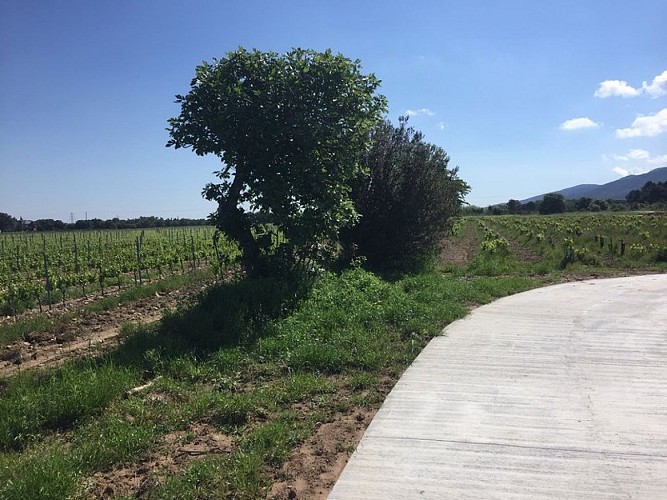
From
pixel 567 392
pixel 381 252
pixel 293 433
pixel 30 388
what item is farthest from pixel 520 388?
pixel 381 252

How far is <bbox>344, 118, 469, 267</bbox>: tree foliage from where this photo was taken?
13.8m

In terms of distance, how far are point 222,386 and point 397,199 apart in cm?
955

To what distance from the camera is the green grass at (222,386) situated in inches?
137

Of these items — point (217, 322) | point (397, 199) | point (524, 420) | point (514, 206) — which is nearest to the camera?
point (524, 420)

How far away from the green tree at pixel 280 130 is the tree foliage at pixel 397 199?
462cm

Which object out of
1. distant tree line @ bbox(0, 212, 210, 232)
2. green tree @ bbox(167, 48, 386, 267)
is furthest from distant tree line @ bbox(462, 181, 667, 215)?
green tree @ bbox(167, 48, 386, 267)

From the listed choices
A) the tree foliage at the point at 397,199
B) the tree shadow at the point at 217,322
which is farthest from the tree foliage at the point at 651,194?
the tree shadow at the point at 217,322

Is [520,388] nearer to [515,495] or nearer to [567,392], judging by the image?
[567,392]

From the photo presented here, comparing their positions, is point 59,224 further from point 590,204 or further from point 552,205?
point 590,204

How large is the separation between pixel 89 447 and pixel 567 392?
13.7 feet

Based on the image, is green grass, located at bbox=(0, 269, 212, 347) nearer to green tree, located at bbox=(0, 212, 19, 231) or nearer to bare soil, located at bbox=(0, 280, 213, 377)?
bare soil, located at bbox=(0, 280, 213, 377)

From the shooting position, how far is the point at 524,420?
4.17 m

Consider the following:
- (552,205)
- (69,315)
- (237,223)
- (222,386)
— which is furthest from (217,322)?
(552,205)

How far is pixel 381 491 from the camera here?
315 centimetres
